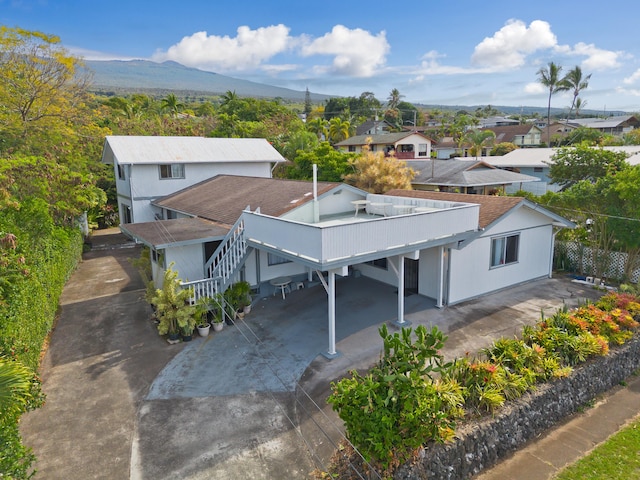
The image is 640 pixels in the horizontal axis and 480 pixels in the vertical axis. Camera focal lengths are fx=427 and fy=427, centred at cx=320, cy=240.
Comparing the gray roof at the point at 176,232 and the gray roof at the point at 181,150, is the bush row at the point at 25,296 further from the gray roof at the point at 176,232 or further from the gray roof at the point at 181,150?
the gray roof at the point at 181,150

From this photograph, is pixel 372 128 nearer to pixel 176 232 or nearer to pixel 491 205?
pixel 491 205

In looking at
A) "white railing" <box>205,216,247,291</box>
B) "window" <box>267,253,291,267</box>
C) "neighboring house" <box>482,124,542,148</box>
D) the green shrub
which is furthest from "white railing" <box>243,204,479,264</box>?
"neighboring house" <box>482,124,542,148</box>

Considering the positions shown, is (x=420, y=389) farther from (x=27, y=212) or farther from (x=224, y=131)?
(x=224, y=131)

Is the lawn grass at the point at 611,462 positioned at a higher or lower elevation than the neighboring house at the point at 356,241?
lower

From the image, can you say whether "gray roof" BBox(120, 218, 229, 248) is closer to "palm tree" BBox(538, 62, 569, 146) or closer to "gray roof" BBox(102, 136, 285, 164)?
"gray roof" BBox(102, 136, 285, 164)

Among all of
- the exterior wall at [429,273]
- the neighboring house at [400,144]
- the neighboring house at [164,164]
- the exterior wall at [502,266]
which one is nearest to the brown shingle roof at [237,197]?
the neighboring house at [164,164]

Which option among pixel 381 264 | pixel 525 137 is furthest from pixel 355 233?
pixel 525 137
